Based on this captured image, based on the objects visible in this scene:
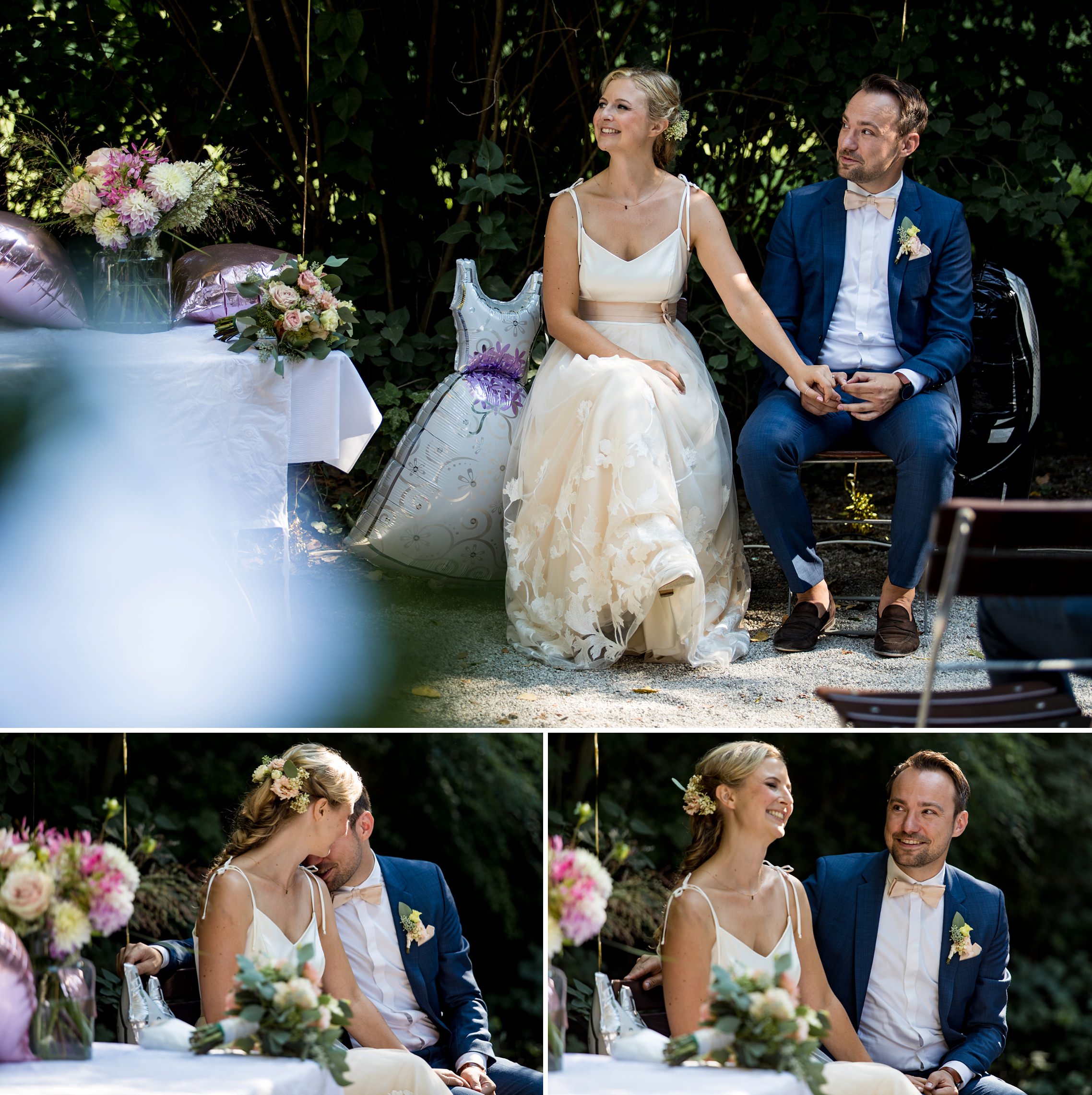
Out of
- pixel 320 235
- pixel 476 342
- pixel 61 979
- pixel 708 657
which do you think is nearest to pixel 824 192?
pixel 476 342

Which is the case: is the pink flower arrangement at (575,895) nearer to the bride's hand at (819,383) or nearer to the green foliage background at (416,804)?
the green foliage background at (416,804)

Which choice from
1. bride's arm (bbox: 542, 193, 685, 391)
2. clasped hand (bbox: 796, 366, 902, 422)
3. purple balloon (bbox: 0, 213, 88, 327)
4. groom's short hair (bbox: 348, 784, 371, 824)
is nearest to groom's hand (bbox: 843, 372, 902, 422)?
clasped hand (bbox: 796, 366, 902, 422)

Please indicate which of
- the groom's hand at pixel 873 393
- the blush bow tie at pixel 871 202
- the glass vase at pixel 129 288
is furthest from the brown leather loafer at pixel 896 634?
the glass vase at pixel 129 288

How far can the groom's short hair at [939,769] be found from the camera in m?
2.50

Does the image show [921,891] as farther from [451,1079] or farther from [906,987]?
[451,1079]

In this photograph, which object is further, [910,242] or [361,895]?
[910,242]

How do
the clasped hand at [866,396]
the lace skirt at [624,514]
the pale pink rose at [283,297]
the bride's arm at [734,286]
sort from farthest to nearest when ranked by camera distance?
the bride's arm at [734,286] < the clasped hand at [866,396] < the lace skirt at [624,514] < the pale pink rose at [283,297]

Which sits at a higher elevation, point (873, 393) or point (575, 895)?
point (873, 393)

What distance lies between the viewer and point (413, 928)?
258cm

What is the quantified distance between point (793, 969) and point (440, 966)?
644mm

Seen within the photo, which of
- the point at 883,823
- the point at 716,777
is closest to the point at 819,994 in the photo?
the point at 883,823

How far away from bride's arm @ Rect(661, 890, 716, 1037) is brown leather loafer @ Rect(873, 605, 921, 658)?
169 cm

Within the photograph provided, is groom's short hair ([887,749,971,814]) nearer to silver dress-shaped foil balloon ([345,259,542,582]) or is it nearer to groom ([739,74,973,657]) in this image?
groom ([739,74,973,657])

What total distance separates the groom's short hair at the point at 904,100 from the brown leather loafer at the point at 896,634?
1424mm
